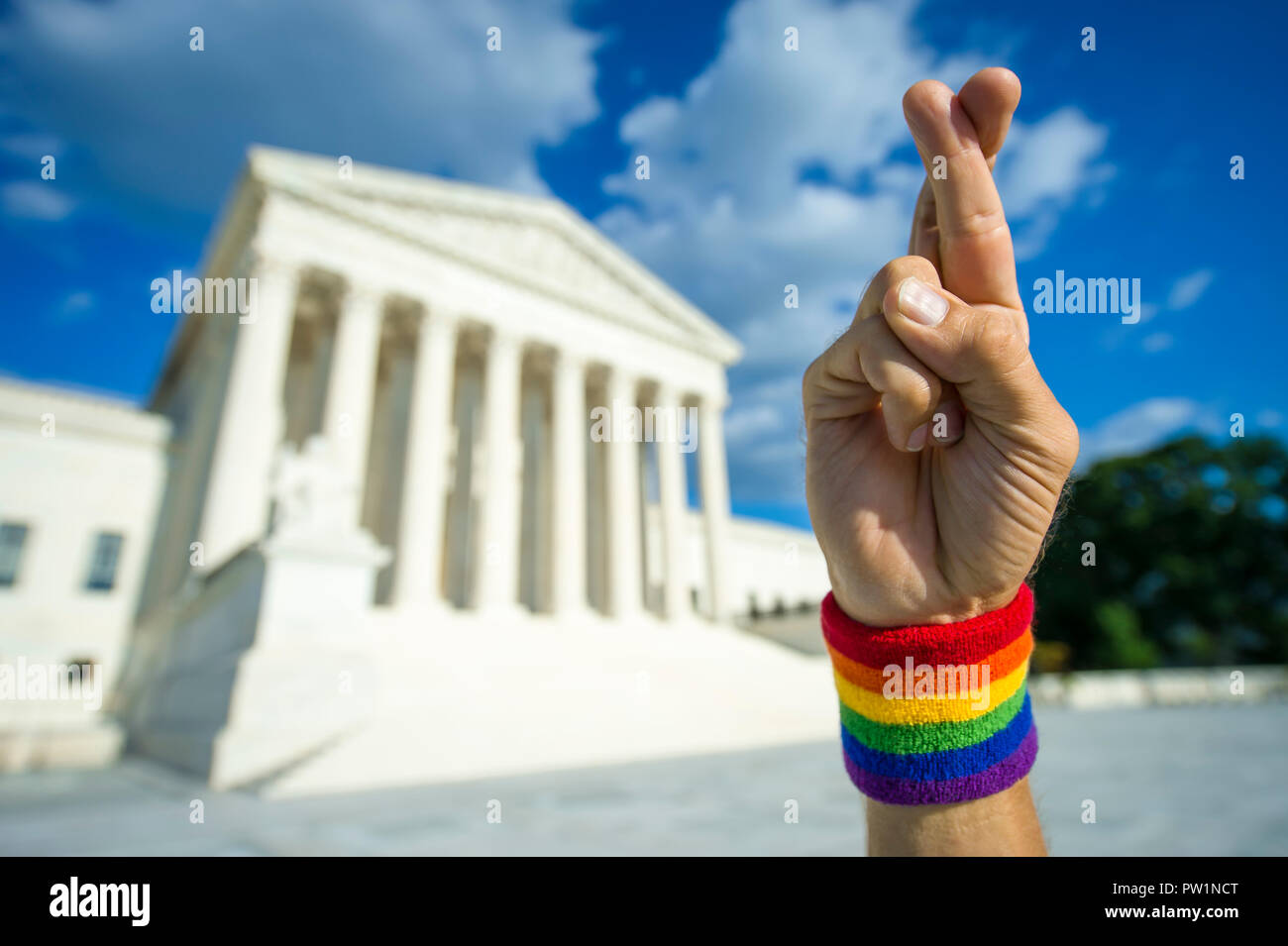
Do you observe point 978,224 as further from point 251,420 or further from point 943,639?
point 251,420

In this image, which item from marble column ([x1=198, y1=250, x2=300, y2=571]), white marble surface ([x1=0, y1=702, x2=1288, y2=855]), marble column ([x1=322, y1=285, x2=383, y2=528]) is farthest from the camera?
marble column ([x1=322, y1=285, x2=383, y2=528])

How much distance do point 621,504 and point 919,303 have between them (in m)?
37.4

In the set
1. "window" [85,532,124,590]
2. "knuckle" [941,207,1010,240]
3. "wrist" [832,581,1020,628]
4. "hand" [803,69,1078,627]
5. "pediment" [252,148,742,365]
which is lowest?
"wrist" [832,581,1020,628]

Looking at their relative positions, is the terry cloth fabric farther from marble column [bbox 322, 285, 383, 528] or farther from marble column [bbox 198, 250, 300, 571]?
marble column [bbox 322, 285, 383, 528]

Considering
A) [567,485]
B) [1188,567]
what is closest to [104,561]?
[567,485]

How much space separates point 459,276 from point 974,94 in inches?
1409

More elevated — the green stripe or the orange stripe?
the orange stripe

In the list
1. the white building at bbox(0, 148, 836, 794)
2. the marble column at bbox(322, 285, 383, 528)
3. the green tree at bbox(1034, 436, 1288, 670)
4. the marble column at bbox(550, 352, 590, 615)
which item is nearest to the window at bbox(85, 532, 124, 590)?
the white building at bbox(0, 148, 836, 794)

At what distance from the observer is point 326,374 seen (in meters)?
33.2

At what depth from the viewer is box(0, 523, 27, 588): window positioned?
3152 cm

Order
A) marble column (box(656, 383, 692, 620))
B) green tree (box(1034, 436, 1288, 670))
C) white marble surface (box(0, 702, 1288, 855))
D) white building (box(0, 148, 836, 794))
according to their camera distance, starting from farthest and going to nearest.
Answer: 1. green tree (box(1034, 436, 1288, 670))
2. marble column (box(656, 383, 692, 620))
3. white building (box(0, 148, 836, 794))
4. white marble surface (box(0, 702, 1288, 855))

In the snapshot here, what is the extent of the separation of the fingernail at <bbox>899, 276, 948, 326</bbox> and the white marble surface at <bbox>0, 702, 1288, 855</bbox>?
5.56 m

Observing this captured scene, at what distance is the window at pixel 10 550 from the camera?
3152 cm

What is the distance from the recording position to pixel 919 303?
152 cm
